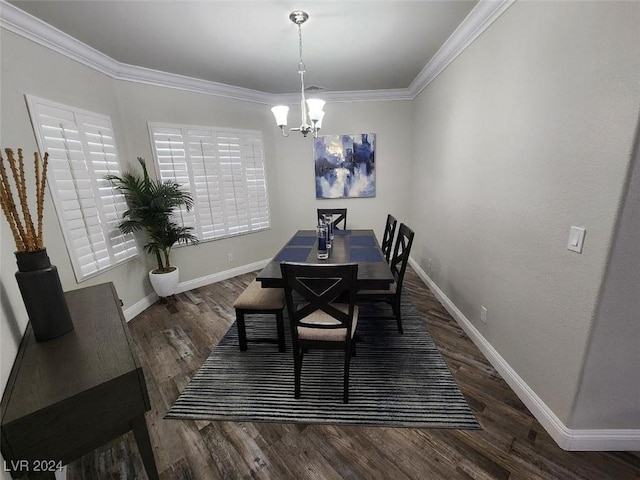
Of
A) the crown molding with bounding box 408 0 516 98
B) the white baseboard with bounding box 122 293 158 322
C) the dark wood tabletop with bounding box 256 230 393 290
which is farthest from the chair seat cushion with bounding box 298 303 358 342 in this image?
the crown molding with bounding box 408 0 516 98

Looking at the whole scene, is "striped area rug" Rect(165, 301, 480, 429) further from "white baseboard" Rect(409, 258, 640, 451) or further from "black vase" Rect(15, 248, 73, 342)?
"black vase" Rect(15, 248, 73, 342)

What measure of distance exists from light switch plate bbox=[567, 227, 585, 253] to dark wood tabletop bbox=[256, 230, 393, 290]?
3.24 feet

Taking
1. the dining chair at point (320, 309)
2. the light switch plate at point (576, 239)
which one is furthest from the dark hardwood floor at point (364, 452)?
the light switch plate at point (576, 239)

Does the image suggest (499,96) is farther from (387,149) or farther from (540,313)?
(387,149)

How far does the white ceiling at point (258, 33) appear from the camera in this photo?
Result: 191cm

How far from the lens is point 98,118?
2.64 metres

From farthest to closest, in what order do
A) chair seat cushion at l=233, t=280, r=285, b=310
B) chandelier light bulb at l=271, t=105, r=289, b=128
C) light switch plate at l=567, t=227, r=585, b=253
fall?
chandelier light bulb at l=271, t=105, r=289, b=128 → chair seat cushion at l=233, t=280, r=285, b=310 → light switch plate at l=567, t=227, r=585, b=253

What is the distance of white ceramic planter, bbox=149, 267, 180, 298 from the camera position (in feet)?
10.2

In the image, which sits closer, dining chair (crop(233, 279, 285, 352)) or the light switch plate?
the light switch plate

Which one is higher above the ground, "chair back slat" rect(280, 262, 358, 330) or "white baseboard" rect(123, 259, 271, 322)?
"chair back slat" rect(280, 262, 358, 330)

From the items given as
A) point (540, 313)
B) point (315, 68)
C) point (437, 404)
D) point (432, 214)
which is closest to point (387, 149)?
point (432, 214)

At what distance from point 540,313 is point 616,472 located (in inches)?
31.0

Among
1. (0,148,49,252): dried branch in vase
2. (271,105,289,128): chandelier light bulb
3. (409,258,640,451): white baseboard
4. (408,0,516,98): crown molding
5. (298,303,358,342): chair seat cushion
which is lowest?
(409,258,640,451): white baseboard

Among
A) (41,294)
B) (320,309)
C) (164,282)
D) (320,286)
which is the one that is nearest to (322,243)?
(320,286)
